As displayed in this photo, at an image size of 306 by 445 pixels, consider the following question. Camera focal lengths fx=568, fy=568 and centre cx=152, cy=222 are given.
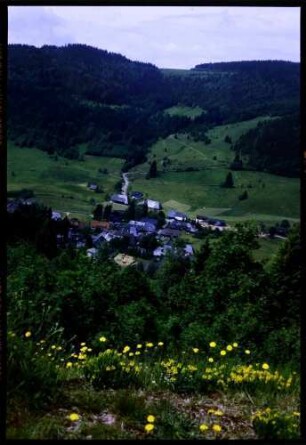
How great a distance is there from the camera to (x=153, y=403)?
4148mm

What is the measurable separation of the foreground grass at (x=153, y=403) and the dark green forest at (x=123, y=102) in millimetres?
2864

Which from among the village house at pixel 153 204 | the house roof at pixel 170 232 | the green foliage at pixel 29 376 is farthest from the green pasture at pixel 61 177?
the green foliage at pixel 29 376

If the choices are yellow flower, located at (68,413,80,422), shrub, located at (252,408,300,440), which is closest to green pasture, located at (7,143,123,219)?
yellow flower, located at (68,413,80,422)

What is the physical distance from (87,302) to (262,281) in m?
5.13

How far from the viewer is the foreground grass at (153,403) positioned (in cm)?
381

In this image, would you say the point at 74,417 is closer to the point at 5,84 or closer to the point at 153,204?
the point at 5,84

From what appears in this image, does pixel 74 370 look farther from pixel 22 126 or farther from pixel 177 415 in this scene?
pixel 22 126

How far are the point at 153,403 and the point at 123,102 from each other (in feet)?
13.3

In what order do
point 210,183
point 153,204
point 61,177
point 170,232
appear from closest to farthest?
1. point 153,204
2. point 170,232
3. point 61,177
4. point 210,183

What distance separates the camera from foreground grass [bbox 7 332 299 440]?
3.81 meters

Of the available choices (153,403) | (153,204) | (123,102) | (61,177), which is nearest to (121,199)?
(153,204)

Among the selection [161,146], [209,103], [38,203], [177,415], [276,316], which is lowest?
[276,316]

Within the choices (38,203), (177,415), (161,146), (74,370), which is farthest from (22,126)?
(177,415)

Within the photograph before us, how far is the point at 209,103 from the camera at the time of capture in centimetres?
906
